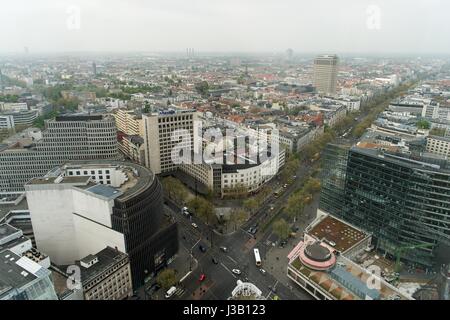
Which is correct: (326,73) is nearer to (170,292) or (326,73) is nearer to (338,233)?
(338,233)

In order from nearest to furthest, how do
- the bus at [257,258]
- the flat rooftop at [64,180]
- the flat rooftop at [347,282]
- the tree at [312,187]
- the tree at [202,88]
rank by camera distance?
1. the flat rooftop at [347,282]
2. the flat rooftop at [64,180]
3. the bus at [257,258]
4. the tree at [312,187]
5. the tree at [202,88]

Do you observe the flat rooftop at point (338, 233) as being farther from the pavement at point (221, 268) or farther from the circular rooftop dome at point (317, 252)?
the pavement at point (221, 268)

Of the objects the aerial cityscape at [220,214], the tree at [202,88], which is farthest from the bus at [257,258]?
the tree at [202,88]

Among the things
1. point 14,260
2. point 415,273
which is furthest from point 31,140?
point 415,273

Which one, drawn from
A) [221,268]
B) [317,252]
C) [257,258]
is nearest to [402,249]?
[317,252]

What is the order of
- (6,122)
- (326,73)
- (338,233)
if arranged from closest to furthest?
(338,233) < (6,122) < (326,73)

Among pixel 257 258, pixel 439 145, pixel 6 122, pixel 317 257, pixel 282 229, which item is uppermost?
pixel 439 145

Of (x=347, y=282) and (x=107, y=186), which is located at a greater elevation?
(x=107, y=186)
